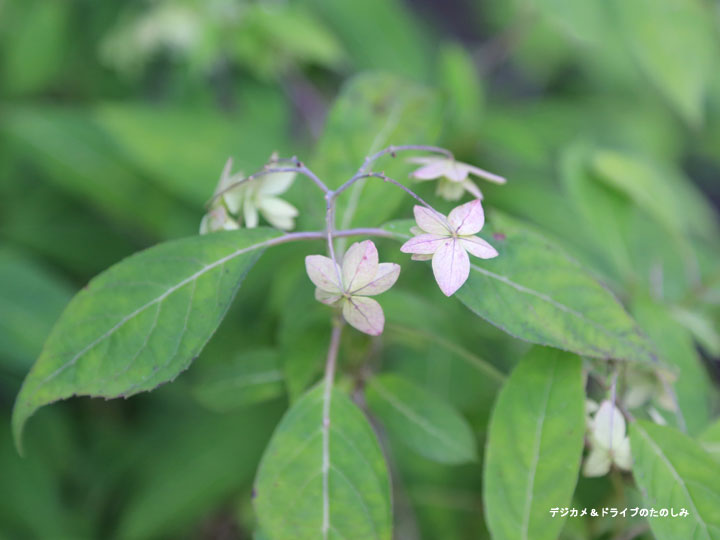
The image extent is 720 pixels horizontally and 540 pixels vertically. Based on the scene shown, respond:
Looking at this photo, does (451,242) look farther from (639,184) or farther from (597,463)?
(639,184)

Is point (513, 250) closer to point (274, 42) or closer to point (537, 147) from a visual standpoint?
point (537, 147)

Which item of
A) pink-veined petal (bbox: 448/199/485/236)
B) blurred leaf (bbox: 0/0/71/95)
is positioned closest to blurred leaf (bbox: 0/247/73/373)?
blurred leaf (bbox: 0/0/71/95)

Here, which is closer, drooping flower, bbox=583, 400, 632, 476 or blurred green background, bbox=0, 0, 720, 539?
drooping flower, bbox=583, 400, 632, 476

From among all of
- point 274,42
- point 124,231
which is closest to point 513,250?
point 274,42

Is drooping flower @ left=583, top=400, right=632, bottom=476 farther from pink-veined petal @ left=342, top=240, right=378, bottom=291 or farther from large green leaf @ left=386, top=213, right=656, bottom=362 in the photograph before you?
pink-veined petal @ left=342, top=240, right=378, bottom=291

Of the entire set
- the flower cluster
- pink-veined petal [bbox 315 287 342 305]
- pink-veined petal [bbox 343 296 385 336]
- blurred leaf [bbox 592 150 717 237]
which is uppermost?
blurred leaf [bbox 592 150 717 237]

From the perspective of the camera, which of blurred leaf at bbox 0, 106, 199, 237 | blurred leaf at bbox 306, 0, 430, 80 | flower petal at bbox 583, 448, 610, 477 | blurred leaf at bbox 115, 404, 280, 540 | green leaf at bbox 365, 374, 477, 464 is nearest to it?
flower petal at bbox 583, 448, 610, 477

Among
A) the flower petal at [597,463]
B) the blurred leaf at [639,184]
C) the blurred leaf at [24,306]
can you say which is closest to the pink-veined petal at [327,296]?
the flower petal at [597,463]
